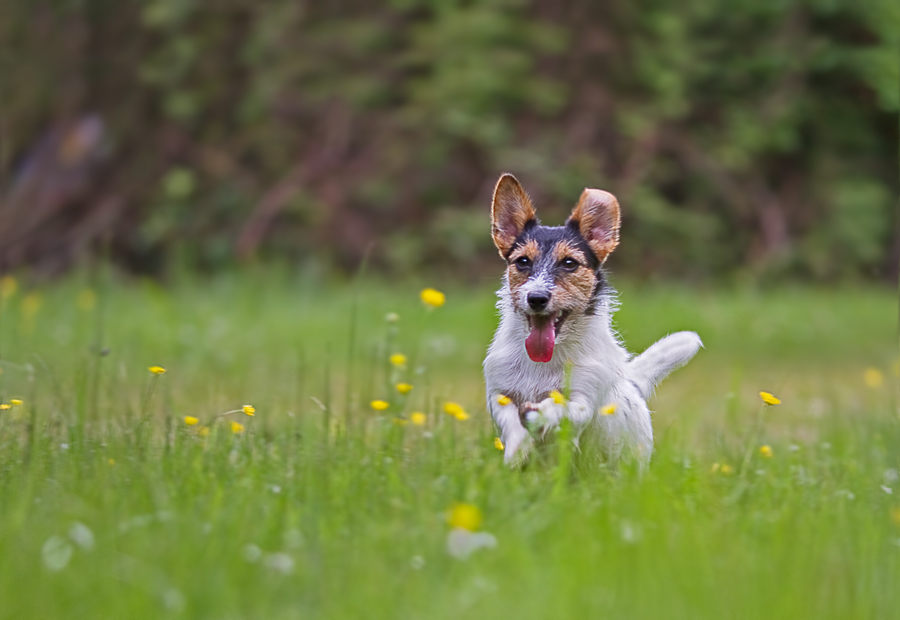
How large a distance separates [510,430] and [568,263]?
65 centimetres

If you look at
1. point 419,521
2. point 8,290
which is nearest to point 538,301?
point 419,521

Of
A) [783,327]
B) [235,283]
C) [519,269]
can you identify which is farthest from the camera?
[235,283]

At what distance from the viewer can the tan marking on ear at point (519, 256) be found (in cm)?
378

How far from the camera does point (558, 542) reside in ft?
9.57

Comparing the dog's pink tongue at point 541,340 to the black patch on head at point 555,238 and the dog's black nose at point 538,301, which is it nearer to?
the dog's black nose at point 538,301

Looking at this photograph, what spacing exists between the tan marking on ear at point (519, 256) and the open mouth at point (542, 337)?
14 centimetres

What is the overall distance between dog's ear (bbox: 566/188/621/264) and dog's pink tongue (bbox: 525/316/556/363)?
408 millimetres

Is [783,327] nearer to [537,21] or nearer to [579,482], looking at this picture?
[537,21]

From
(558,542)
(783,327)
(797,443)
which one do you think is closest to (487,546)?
(558,542)

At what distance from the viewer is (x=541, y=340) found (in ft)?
12.0

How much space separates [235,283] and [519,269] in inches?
349

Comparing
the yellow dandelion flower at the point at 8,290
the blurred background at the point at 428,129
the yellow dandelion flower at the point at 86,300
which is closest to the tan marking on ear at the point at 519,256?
the yellow dandelion flower at the point at 86,300

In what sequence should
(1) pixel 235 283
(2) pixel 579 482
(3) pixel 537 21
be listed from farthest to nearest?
(3) pixel 537 21 < (1) pixel 235 283 < (2) pixel 579 482

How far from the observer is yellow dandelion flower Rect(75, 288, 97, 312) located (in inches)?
389
